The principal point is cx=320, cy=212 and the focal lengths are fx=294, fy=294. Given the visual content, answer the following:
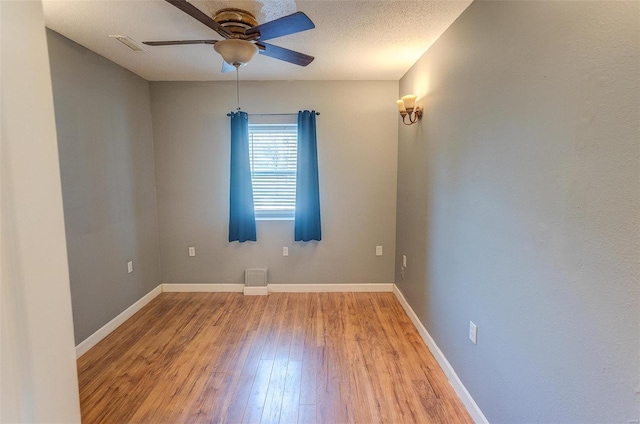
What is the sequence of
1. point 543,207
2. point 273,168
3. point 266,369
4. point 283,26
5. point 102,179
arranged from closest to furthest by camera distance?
1. point 543,207
2. point 283,26
3. point 266,369
4. point 102,179
5. point 273,168

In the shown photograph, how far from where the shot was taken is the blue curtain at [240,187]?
3.35m

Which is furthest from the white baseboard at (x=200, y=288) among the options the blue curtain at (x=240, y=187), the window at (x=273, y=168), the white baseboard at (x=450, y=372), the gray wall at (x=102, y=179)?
the white baseboard at (x=450, y=372)

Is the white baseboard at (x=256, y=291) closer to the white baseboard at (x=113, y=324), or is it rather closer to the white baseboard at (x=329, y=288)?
the white baseboard at (x=329, y=288)

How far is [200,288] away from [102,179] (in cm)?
167

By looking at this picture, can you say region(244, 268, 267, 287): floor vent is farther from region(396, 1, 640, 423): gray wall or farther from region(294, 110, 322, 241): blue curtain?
region(396, 1, 640, 423): gray wall

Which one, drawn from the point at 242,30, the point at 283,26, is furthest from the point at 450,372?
the point at 242,30

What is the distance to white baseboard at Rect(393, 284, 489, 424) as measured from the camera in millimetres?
1716

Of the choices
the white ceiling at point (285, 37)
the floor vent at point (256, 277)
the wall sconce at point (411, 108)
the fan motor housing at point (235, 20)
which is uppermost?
the white ceiling at point (285, 37)

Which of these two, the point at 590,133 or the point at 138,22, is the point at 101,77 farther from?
the point at 590,133

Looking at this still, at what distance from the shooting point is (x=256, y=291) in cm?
355

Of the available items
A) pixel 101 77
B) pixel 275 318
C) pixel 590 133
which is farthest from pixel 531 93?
pixel 101 77

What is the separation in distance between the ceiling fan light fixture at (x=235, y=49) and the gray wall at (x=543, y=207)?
1355mm

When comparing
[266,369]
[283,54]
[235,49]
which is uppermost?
[283,54]

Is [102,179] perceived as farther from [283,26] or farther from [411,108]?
[411,108]
